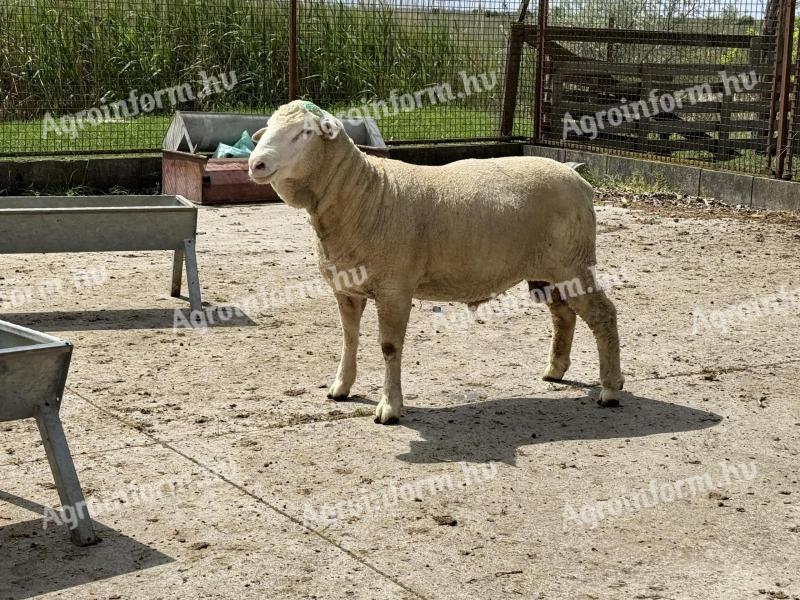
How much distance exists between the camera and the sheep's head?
222 inches

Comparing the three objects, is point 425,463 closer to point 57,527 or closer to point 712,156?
point 57,527

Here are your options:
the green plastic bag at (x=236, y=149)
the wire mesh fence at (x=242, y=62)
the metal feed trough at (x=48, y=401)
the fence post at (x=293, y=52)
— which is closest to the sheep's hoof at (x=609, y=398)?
the metal feed trough at (x=48, y=401)

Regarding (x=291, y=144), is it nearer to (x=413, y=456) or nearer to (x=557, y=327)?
(x=413, y=456)

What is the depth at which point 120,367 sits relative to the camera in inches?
279

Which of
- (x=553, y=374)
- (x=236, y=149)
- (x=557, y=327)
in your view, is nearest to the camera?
(x=557, y=327)

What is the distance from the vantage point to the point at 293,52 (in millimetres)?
14609

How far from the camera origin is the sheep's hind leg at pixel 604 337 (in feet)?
21.3

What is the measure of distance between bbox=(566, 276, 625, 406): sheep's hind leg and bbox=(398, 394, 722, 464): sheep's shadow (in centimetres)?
10

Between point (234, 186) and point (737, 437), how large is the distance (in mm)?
8034

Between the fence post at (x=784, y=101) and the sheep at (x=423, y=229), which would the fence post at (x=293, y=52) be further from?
the sheep at (x=423, y=229)

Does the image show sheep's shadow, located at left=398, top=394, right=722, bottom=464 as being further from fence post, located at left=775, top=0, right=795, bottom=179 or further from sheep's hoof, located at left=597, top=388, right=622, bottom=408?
fence post, located at left=775, top=0, right=795, bottom=179

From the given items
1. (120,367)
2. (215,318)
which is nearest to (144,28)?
(215,318)

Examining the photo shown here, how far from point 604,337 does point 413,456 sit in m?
1.47

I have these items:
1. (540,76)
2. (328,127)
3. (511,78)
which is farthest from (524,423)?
(511,78)
